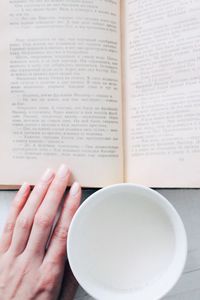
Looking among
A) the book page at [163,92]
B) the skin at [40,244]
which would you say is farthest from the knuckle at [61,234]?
the book page at [163,92]

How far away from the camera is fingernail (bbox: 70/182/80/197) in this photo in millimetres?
637

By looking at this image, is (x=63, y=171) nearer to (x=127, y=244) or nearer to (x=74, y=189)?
(x=74, y=189)

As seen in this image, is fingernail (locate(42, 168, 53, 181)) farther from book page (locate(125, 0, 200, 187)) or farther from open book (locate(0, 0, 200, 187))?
book page (locate(125, 0, 200, 187))

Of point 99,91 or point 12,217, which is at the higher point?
point 99,91

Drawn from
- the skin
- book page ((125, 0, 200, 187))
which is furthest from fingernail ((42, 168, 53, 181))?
book page ((125, 0, 200, 187))

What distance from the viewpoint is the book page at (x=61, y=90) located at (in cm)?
64

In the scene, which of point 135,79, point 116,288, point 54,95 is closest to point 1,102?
point 54,95

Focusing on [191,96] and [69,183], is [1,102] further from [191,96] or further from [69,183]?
[191,96]

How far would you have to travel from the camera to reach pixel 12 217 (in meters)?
0.66

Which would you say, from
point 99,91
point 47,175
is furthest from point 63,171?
point 99,91

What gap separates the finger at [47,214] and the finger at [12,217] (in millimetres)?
33

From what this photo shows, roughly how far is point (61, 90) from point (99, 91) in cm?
5

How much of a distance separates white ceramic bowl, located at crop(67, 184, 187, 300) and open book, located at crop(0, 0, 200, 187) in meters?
0.06

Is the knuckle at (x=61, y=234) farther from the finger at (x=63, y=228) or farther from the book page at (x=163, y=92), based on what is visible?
the book page at (x=163, y=92)
